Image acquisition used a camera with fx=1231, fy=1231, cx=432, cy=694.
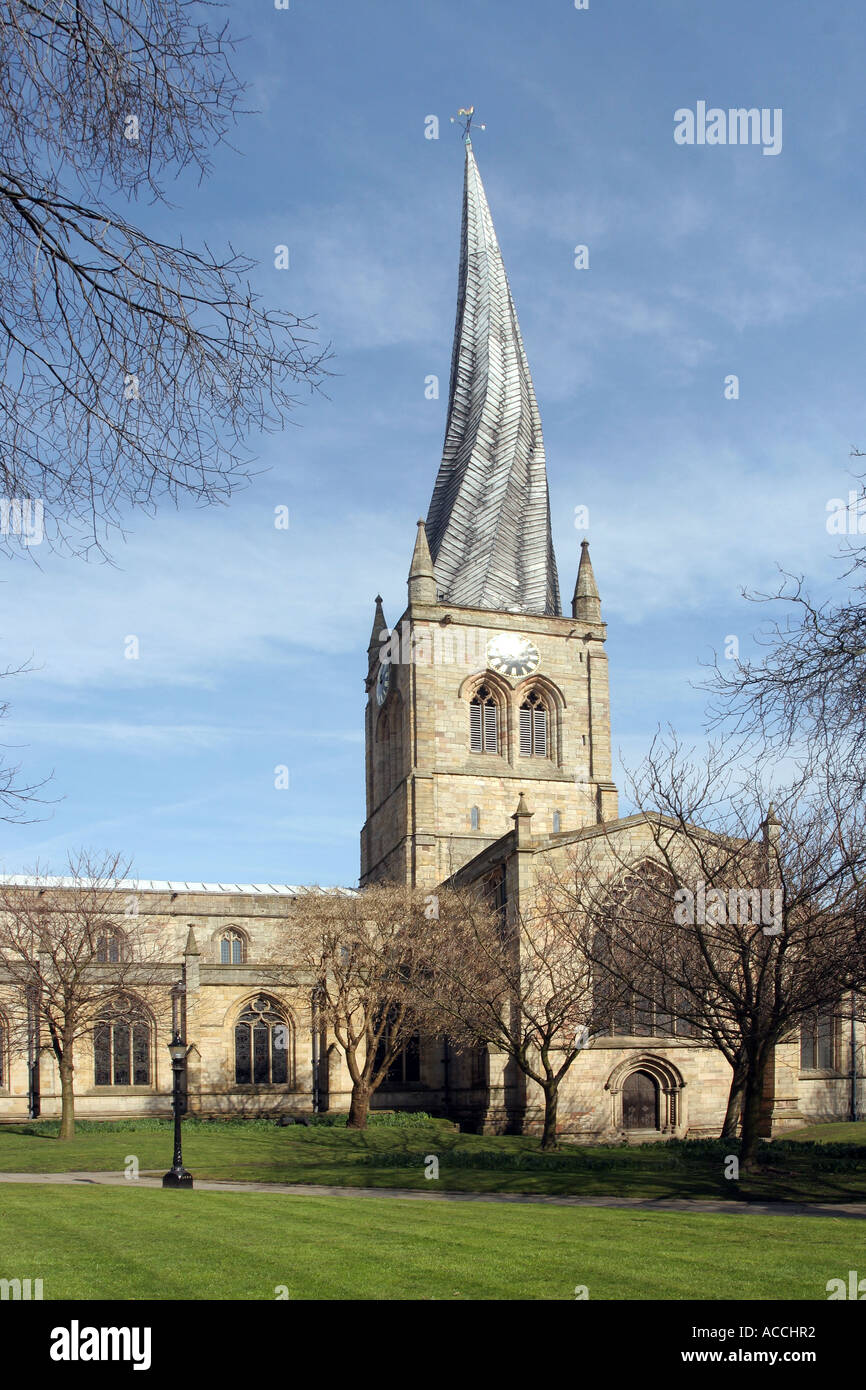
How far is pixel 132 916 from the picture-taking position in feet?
186

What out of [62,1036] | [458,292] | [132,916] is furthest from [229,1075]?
[458,292]

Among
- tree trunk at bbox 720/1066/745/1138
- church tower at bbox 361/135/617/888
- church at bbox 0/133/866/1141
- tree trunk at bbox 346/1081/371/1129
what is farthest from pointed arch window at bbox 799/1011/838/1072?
tree trunk at bbox 346/1081/371/1129

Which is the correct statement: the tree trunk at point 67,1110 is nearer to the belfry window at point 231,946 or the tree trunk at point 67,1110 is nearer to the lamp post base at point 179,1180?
the lamp post base at point 179,1180

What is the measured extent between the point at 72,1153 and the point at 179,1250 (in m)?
22.1

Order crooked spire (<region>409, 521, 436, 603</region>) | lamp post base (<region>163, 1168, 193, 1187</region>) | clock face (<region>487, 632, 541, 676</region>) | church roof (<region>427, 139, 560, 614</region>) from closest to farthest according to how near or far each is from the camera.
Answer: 1. lamp post base (<region>163, 1168, 193, 1187</region>)
2. clock face (<region>487, 632, 541, 676</region>)
3. crooked spire (<region>409, 521, 436, 603</region>)
4. church roof (<region>427, 139, 560, 614</region>)

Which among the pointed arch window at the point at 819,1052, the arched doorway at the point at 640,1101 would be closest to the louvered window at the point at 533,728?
the pointed arch window at the point at 819,1052

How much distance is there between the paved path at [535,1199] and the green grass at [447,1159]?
0.65 meters

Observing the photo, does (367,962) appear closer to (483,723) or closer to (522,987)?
(522,987)

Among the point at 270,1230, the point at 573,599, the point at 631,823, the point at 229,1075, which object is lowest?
the point at 229,1075

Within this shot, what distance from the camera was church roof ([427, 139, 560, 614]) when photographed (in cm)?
6400

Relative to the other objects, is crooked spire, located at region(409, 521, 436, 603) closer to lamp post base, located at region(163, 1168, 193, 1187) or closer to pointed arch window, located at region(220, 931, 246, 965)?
pointed arch window, located at region(220, 931, 246, 965)

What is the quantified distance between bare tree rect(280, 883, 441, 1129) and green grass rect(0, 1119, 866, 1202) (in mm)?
2540

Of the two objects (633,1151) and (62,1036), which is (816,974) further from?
(62,1036)

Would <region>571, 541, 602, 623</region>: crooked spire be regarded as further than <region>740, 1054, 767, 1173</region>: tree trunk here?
Yes
